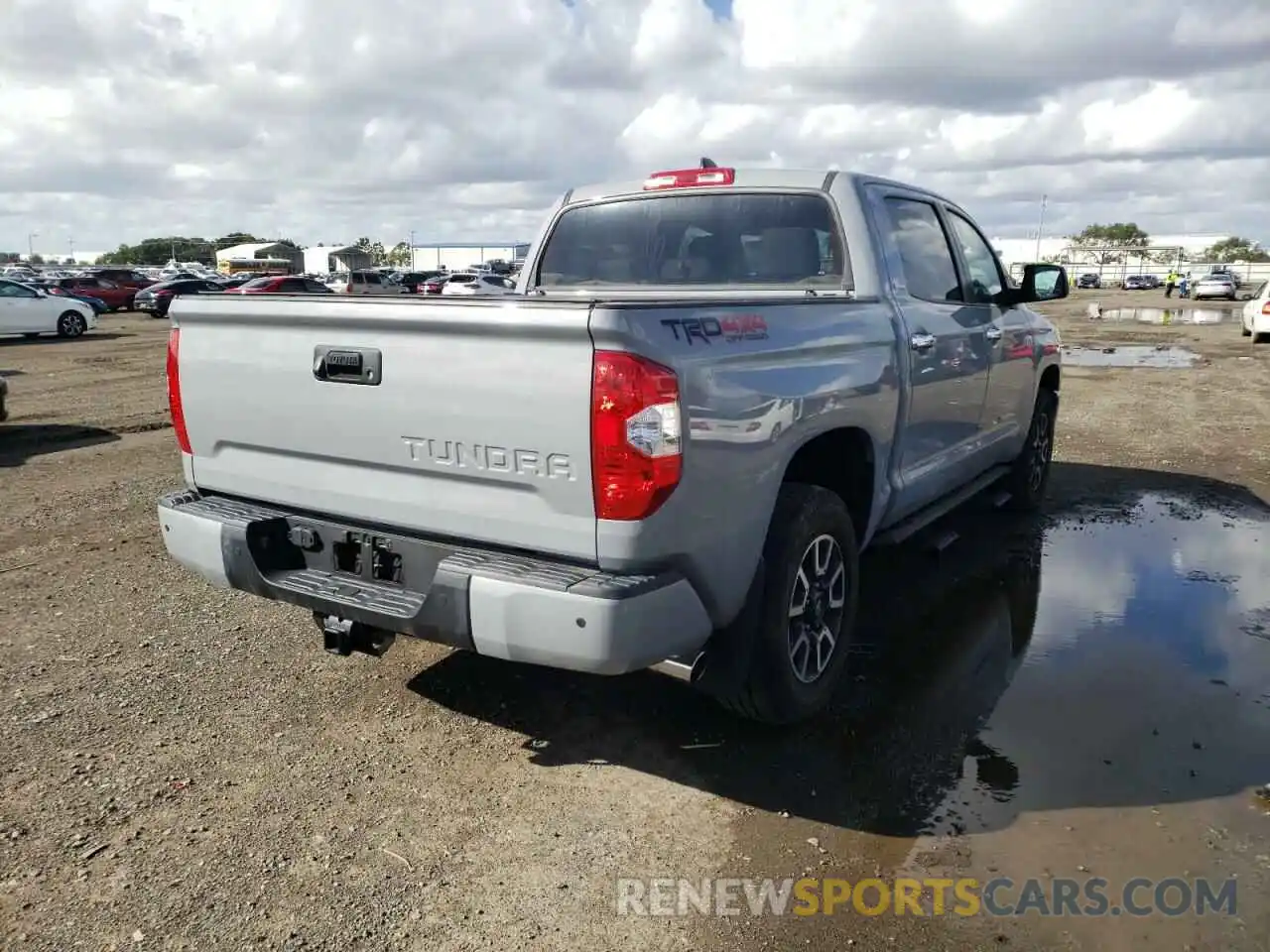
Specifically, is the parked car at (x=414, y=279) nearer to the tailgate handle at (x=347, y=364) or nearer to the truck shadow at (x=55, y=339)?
the truck shadow at (x=55, y=339)

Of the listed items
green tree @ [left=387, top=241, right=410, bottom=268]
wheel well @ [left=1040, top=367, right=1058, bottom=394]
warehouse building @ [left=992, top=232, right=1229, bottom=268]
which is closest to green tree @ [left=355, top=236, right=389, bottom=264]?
A: green tree @ [left=387, top=241, right=410, bottom=268]

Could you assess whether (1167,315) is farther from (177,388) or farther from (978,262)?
(177,388)

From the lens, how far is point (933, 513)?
4945 mm

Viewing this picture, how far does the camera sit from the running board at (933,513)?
445 centimetres

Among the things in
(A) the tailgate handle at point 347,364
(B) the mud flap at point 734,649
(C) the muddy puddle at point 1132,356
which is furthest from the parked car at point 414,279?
(B) the mud flap at point 734,649

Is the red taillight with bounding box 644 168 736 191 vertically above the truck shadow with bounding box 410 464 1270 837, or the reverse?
the red taillight with bounding box 644 168 736 191

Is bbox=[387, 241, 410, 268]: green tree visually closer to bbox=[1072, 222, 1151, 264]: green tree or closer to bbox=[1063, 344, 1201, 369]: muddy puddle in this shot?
bbox=[1072, 222, 1151, 264]: green tree

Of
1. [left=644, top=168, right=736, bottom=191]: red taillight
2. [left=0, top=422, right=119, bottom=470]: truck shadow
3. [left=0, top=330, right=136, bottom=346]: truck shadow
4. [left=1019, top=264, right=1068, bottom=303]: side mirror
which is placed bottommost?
[left=0, top=330, right=136, bottom=346]: truck shadow

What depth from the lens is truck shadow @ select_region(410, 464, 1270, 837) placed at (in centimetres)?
339

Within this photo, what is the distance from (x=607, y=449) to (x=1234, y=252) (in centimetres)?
12030

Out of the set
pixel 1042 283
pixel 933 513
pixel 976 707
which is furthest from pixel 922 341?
pixel 1042 283

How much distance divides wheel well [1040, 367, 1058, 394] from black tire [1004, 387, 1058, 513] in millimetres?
27

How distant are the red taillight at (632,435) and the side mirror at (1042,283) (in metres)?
3.60

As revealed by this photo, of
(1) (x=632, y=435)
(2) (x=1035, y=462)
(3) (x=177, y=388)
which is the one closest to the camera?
(1) (x=632, y=435)
